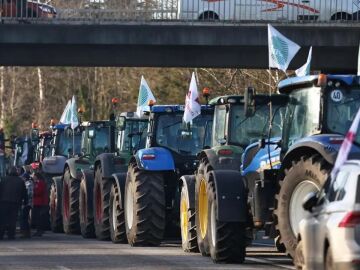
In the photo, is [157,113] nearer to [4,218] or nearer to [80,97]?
[4,218]

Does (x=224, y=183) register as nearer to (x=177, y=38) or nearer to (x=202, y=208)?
(x=202, y=208)

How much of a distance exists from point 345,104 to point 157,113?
8.06m

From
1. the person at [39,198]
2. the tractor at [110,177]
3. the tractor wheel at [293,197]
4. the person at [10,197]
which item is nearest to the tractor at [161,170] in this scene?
the tractor at [110,177]

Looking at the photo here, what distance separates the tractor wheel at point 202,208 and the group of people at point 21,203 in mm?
10765

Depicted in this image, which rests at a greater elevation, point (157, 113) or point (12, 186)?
point (157, 113)

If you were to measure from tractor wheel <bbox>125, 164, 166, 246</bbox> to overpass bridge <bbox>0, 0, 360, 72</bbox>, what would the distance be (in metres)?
12.2

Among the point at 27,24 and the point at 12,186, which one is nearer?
the point at 12,186

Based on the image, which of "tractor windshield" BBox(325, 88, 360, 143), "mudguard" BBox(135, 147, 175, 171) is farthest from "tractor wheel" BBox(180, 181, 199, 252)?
"tractor windshield" BBox(325, 88, 360, 143)

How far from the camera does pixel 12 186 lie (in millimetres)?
31266

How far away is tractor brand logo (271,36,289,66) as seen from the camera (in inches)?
1019

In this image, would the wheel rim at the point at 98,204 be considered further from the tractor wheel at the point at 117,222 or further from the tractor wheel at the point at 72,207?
the tractor wheel at the point at 72,207

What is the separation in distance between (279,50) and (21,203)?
844 centimetres

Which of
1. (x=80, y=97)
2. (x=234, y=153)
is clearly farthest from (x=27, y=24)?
(x=80, y=97)

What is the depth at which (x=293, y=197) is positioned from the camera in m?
17.0
